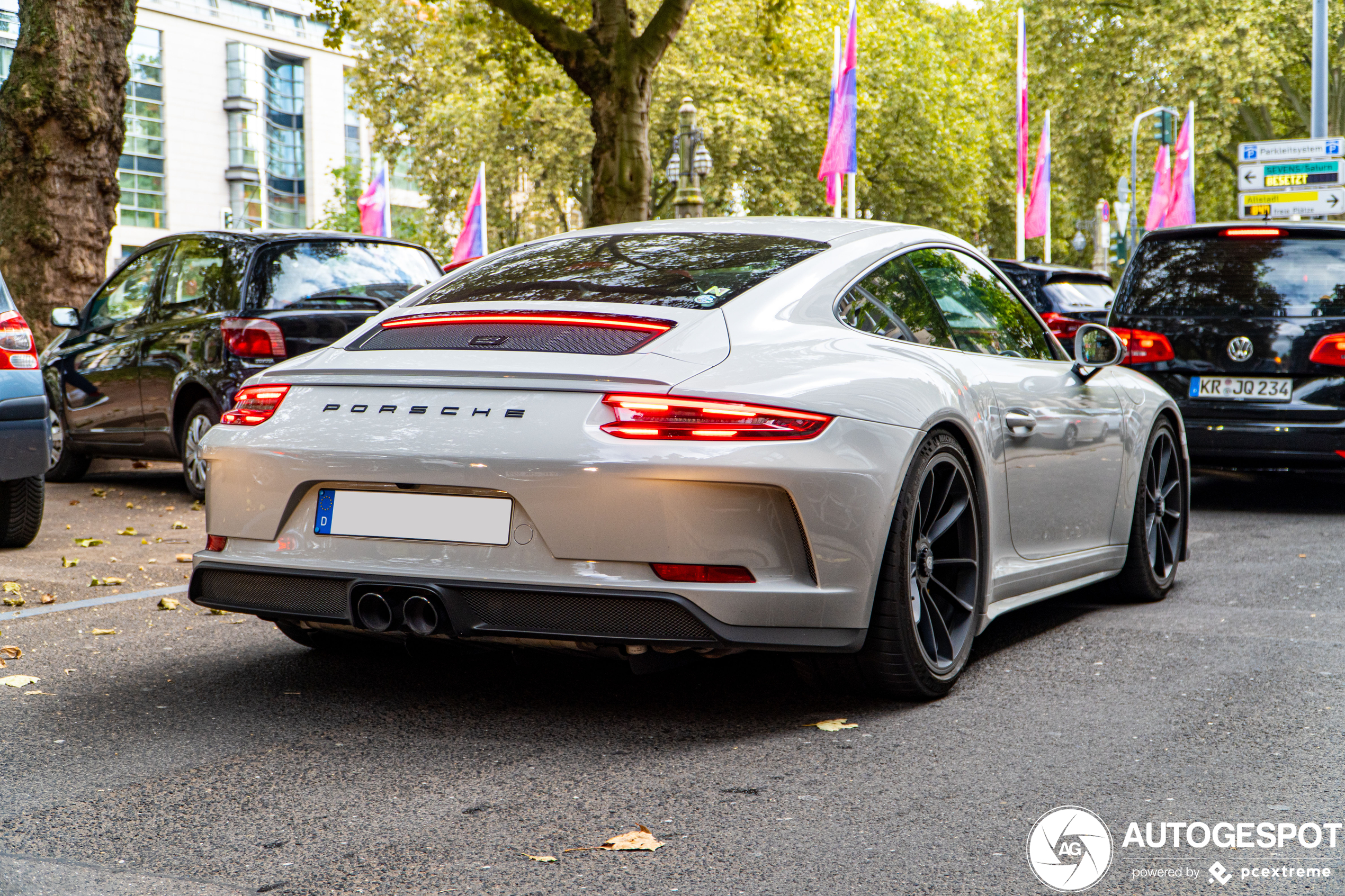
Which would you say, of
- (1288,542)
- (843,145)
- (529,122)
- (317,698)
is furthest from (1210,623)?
(529,122)

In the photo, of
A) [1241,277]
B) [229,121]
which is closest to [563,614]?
[1241,277]

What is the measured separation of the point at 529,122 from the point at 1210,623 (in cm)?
3631

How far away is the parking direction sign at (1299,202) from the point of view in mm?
22625

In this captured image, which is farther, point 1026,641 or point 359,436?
point 1026,641

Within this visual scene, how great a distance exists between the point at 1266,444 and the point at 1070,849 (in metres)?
6.38

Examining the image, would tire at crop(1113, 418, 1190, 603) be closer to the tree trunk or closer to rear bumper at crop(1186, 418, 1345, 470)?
rear bumper at crop(1186, 418, 1345, 470)

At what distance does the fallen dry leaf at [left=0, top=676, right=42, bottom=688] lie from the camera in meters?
4.55

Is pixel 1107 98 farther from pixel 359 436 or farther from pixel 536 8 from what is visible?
pixel 359 436

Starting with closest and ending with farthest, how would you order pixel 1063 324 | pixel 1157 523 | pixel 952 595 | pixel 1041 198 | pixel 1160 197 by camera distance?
pixel 952 595, pixel 1157 523, pixel 1063 324, pixel 1041 198, pixel 1160 197

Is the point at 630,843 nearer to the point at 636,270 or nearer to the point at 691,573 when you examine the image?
the point at 691,573

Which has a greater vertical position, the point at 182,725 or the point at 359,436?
the point at 359,436

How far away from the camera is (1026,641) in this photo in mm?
5371

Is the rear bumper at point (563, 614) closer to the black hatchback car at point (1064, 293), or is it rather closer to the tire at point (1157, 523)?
the tire at point (1157, 523)

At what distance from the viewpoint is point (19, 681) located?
15.1 ft
